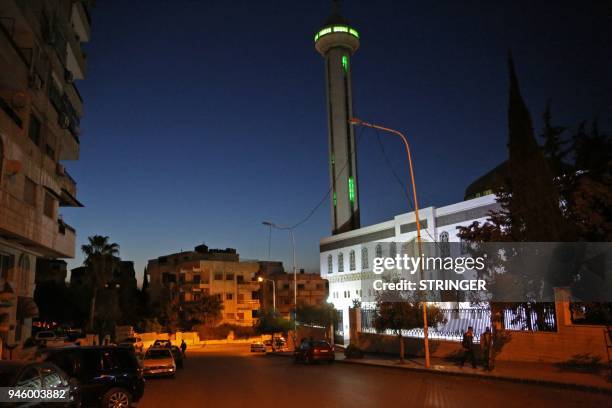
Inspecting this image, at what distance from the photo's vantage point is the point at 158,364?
23031 millimetres

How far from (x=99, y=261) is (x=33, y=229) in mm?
39756

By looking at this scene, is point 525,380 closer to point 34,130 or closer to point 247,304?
point 34,130

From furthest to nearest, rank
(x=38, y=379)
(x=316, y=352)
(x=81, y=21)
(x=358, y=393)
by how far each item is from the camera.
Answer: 1. (x=81, y=21)
2. (x=316, y=352)
3. (x=358, y=393)
4. (x=38, y=379)

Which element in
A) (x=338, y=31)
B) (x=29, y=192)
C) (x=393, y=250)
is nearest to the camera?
(x=29, y=192)

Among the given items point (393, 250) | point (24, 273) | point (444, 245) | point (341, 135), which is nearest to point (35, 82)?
point (24, 273)

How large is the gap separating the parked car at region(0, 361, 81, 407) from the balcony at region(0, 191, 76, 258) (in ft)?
43.7

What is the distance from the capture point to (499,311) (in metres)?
23.5

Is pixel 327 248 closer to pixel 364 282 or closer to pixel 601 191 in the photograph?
pixel 364 282

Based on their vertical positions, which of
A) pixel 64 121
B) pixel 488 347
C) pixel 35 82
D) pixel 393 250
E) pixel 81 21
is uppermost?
pixel 81 21

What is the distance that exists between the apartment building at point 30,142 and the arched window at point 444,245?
27.1m

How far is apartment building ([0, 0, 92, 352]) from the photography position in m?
21.6

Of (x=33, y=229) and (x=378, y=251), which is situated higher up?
(x=378, y=251)

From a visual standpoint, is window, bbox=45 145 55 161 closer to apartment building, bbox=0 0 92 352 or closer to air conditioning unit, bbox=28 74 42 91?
apartment building, bbox=0 0 92 352

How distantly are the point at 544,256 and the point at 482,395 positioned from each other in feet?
33.0
